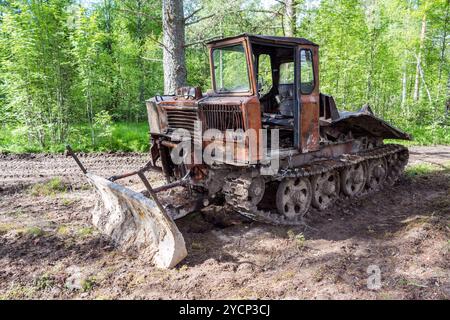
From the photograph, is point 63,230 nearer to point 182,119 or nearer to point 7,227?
point 7,227

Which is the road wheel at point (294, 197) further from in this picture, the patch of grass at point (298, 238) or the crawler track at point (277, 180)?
the patch of grass at point (298, 238)

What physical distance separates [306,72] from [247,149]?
206cm

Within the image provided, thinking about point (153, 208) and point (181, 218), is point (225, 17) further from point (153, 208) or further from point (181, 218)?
point (153, 208)

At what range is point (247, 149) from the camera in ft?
17.7

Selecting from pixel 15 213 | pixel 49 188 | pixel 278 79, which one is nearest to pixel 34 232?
pixel 15 213

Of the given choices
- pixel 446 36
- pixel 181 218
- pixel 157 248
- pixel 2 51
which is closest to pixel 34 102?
pixel 2 51

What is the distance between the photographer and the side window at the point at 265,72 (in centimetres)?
696

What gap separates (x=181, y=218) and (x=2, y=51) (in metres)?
9.28

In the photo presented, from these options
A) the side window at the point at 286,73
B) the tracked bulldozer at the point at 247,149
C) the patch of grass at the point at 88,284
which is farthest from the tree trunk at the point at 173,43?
the patch of grass at the point at 88,284

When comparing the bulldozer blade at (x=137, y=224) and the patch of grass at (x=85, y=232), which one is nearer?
the bulldozer blade at (x=137, y=224)

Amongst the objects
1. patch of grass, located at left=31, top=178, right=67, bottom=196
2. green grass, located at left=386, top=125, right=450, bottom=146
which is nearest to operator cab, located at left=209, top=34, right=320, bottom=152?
patch of grass, located at left=31, top=178, right=67, bottom=196

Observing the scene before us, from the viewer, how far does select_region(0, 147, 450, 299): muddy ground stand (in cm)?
404

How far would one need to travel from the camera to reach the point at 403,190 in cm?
835

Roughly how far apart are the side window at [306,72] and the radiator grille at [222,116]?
60.4 inches
